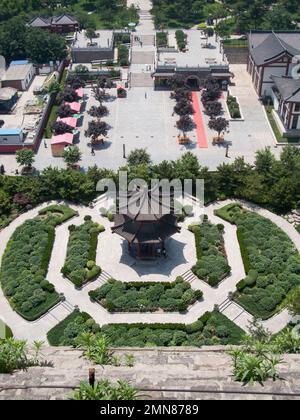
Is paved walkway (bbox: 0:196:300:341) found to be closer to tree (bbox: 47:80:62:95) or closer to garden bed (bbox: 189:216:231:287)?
garden bed (bbox: 189:216:231:287)

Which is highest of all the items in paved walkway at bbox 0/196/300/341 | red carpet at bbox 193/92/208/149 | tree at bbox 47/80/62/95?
tree at bbox 47/80/62/95

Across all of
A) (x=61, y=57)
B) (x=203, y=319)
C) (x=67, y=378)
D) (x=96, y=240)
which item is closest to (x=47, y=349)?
(x=67, y=378)

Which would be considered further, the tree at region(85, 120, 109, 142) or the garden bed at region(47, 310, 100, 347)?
the tree at region(85, 120, 109, 142)

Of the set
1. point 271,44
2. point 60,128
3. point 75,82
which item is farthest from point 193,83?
point 60,128

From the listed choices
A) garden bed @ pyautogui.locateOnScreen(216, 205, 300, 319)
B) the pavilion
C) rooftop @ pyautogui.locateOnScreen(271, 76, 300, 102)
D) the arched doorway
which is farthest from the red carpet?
the pavilion

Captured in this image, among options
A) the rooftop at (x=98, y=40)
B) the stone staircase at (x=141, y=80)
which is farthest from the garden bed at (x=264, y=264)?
the rooftop at (x=98, y=40)

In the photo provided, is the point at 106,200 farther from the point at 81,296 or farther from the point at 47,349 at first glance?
the point at 47,349

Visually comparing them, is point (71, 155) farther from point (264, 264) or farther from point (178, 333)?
point (178, 333)
